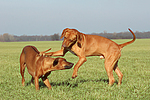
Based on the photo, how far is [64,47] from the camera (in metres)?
5.88

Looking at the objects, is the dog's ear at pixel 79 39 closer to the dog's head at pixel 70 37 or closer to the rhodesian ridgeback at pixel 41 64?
the dog's head at pixel 70 37

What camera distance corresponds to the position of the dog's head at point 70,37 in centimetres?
559

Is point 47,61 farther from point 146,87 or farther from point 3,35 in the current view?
point 3,35

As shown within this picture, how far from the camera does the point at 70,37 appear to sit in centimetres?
560

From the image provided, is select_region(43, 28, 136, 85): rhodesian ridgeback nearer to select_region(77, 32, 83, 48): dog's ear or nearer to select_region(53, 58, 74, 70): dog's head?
select_region(77, 32, 83, 48): dog's ear

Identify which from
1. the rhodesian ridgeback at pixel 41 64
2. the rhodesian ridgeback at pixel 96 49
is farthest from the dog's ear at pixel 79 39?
the rhodesian ridgeback at pixel 41 64

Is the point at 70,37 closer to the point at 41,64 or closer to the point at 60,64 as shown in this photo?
the point at 60,64

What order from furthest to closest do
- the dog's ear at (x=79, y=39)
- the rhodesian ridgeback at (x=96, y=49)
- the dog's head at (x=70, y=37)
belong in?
the rhodesian ridgeback at (x=96, y=49), the dog's ear at (x=79, y=39), the dog's head at (x=70, y=37)

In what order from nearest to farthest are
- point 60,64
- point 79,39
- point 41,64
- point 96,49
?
point 60,64, point 41,64, point 79,39, point 96,49

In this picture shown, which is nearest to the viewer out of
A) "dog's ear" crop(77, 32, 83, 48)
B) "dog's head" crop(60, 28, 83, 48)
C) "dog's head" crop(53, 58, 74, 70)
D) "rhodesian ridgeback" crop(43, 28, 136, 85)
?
"dog's head" crop(53, 58, 74, 70)

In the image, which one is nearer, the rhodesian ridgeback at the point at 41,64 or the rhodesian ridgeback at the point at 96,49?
the rhodesian ridgeback at the point at 41,64

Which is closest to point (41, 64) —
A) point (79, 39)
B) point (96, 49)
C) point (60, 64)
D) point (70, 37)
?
point (60, 64)

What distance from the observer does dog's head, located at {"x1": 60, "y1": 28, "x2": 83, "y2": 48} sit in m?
5.59

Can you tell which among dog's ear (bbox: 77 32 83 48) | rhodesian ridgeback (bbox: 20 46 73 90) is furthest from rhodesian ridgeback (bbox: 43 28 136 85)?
rhodesian ridgeback (bbox: 20 46 73 90)
